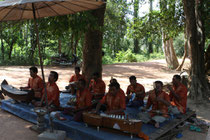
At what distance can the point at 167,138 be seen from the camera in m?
4.35

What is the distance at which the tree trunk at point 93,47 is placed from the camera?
7.23 m

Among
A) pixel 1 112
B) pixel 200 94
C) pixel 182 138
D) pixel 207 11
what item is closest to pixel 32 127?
pixel 1 112

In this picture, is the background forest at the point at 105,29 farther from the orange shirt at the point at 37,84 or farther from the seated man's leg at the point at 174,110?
the seated man's leg at the point at 174,110

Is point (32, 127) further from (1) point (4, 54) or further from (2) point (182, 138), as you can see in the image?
(1) point (4, 54)

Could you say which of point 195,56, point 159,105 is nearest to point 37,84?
point 159,105

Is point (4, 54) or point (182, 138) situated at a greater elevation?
point (4, 54)

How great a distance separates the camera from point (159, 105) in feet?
15.8

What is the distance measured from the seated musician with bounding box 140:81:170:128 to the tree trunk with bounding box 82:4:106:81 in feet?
9.63

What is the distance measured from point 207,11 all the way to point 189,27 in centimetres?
84

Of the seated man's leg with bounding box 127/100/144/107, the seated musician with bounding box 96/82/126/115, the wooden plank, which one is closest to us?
the wooden plank

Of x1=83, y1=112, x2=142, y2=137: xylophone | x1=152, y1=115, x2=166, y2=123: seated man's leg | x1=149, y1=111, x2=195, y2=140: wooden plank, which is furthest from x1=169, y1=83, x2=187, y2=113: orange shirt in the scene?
x1=83, y1=112, x2=142, y2=137: xylophone

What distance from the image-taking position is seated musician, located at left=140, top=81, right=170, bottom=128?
179 inches

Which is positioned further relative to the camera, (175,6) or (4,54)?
(4,54)

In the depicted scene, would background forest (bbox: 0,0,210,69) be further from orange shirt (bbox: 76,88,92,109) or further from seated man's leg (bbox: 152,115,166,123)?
seated man's leg (bbox: 152,115,166,123)
